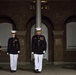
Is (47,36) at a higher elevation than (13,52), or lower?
higher

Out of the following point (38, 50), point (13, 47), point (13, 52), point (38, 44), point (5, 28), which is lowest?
point (13, 52)

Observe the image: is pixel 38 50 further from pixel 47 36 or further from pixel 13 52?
pixel 47 36

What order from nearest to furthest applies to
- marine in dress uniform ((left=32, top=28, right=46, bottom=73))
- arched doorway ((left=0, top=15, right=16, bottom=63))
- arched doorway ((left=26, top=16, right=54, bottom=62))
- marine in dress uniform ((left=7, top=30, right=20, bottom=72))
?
marine in dress uniform ((left=32, top=28, right=46, bottom=73)) < marine in dress uniform ((left=7, top=30, right=20, bottom=72)) < arched doorway ((left=26, top=16, right=54, bottom=62)) < arched doorway ((left=0, top=15, right=16, bottom=63))

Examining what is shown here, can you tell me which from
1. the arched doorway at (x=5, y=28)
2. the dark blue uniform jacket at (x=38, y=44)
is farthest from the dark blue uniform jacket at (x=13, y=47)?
the arched doorway at (x=5, y=28)

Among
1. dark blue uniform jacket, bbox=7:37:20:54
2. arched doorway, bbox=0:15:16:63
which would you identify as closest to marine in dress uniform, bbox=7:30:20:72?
dark blue uniform jacket, bbox=7:37:20:54

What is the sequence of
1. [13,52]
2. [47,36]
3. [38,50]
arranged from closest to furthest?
[38,50] < [13,52] < [47,36]

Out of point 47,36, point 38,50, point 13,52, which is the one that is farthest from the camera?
point 47,36

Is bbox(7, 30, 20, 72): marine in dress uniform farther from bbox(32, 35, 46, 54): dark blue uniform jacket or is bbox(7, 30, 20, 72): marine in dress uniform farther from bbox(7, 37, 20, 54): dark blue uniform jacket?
bbox(32, 35, 46, 54): dark blue uniform jacket

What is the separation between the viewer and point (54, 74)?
1619 centimetres

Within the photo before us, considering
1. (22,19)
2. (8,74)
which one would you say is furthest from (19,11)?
(8,74)

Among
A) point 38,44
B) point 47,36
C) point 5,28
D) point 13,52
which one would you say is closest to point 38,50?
point 38,44

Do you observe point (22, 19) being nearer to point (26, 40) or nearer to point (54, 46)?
point (26, 40)

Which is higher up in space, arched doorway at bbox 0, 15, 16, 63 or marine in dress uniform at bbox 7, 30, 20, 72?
arched doorway at bbox 0, 15, 16, 63

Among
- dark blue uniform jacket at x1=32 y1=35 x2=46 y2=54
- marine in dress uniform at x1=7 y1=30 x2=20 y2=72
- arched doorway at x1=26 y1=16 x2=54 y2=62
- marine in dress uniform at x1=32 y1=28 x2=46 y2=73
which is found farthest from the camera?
arched doorway at x1=26 y1=16 x2=54 y2=62
